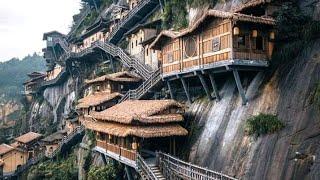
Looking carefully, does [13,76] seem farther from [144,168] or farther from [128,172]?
[144,168]

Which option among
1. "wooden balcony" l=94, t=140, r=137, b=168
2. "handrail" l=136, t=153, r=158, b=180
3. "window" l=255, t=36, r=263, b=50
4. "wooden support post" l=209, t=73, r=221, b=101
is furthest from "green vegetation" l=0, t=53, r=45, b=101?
"window" l=255, t=36, r=263, b=50

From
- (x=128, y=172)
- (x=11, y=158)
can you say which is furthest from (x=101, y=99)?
(x=11, y=158)

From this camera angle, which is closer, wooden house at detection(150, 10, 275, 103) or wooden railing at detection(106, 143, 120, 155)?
wooden house at detection(150, 10, 275, 103)

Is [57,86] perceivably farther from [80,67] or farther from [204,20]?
[204,20]

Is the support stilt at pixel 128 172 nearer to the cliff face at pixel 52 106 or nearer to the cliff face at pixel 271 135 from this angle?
the cliff face at pixel 271 135

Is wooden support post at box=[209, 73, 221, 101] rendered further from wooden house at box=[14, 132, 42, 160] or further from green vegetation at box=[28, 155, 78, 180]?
wooden house at box=[14, 132, 42, 160]

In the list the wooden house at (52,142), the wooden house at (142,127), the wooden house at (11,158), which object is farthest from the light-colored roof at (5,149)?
the wooden house at (142,127)

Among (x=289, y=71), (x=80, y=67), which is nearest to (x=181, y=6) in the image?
(x=289, y=71)
